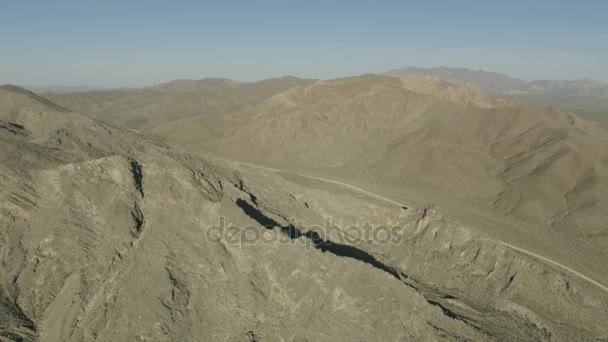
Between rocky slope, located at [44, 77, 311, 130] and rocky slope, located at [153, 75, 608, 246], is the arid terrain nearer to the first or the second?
rocky slope, located at [153, 75, 608, 246]

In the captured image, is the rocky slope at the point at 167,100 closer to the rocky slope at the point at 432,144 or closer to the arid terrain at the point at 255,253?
the rocky slope at the point at 432,144

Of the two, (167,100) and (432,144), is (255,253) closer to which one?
(432,144)

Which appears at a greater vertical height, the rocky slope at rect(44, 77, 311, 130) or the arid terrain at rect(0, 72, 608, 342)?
the rocky slope at rect(44, 77, 311, 130)

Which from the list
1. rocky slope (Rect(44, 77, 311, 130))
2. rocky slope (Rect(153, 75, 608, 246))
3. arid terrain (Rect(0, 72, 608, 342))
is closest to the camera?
arid terrain (Rect(0, 72, 608, 342))

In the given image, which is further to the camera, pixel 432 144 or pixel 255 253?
pixel 432 144

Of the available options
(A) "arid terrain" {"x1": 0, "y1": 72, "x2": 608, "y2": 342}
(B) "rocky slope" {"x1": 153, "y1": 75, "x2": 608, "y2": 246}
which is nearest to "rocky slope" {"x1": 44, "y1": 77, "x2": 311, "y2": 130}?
(B) "rocky slope" {"x1": 153, "y1": 75, "x2": 608, "y2": 246}

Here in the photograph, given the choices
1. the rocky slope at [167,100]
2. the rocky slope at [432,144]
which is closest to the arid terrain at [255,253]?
the rocky slope at [432,144]

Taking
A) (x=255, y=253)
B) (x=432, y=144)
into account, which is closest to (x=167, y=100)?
(x=432, y=144)

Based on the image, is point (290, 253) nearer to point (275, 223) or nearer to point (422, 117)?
point (275, 223)

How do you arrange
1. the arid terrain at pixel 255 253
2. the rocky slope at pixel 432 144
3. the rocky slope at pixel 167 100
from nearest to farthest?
1. the arid terrain at pixel 255 253
2. the rocky slope at pixel 432 144
3. the rocky slope at pixel 167 100

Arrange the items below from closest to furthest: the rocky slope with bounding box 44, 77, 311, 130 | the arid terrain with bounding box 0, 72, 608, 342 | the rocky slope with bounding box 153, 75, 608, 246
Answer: the arid terrain with bounding box 0, 72, 608, 342 < the rocky slope with bounding box 153, 75, 608, 246 < the rocky slope with bounding box 44, 77, 311, 130

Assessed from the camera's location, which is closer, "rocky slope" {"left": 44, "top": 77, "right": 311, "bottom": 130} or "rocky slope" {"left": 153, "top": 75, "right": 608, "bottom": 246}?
"rocky slope" {"left": 153, "top": 75, "right": 608, "bottom": 246}
